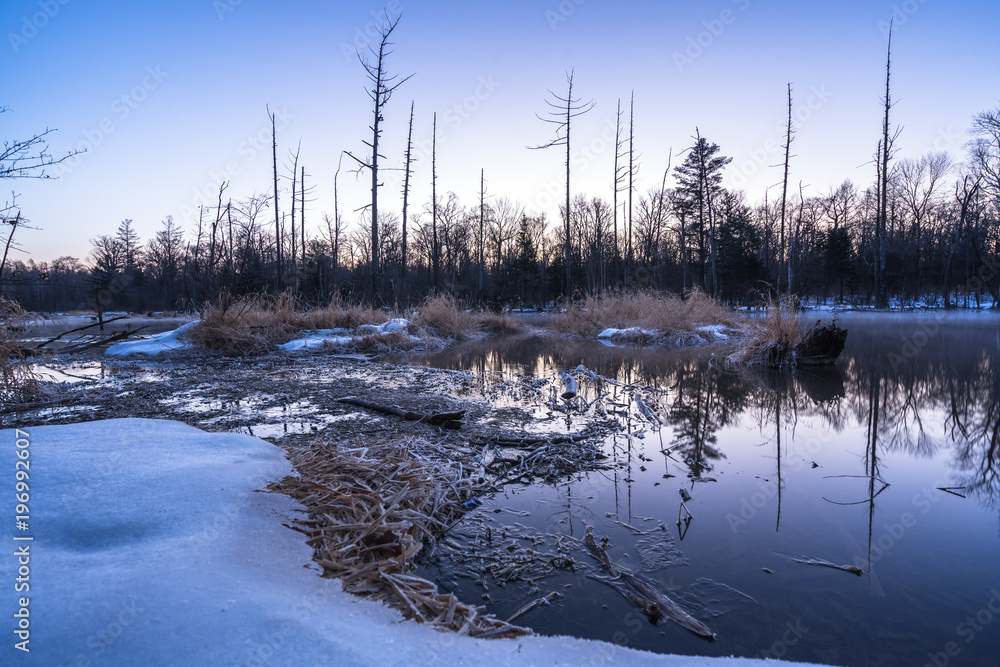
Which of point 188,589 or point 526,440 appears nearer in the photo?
point 188,589

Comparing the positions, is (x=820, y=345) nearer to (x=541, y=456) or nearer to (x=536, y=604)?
(x=541, y=456)

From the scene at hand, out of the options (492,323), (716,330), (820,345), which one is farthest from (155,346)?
(716,330)

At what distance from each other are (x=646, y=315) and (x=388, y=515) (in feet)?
41.2

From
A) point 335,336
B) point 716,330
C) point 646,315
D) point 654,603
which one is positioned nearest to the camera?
point 654,603

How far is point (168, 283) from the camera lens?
3912 centimetres

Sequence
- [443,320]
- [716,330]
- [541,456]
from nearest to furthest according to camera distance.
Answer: [541,456] → [716,330] → [443,320]

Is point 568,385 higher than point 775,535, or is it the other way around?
point 568,385

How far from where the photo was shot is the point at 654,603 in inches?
66.7

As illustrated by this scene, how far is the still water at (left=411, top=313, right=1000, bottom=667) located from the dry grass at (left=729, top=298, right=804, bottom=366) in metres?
3.35

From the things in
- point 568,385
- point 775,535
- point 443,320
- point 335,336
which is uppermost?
point 443,320

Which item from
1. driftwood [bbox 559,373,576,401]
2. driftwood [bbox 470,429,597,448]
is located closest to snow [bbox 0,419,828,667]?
driftwood [bbox 470,429,597,448]

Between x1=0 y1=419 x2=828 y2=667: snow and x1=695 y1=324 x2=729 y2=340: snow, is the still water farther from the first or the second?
x1=695 y1=324 x2=729 y2=340: snow

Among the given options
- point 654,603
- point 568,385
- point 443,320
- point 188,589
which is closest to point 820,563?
point 654,603

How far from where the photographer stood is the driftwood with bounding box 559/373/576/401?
523cm
